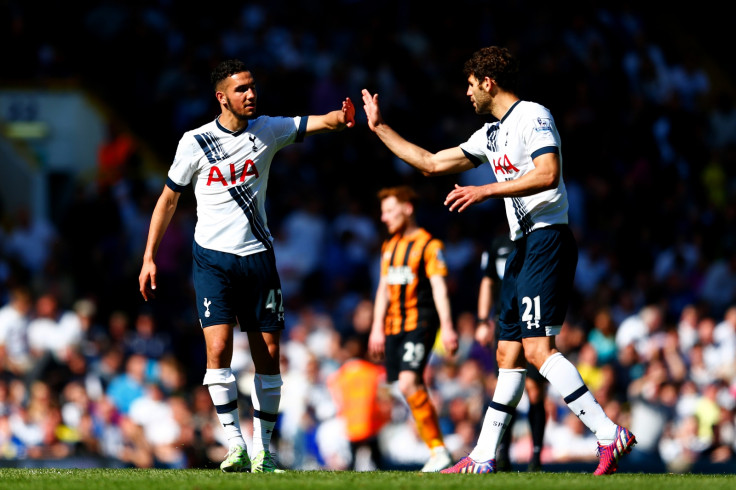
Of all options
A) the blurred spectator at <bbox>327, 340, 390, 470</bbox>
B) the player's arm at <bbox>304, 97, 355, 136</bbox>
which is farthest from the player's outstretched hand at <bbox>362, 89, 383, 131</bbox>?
the blurred spectator at <bbox>327, 340, 390, 470</bbox>

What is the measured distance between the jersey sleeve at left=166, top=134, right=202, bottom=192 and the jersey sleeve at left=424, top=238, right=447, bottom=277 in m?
2.59

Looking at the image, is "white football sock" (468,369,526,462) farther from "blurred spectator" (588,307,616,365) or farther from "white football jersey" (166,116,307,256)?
"blurred spectator" (588,307,616,365)

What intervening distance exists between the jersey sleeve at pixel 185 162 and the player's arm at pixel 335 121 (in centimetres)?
84

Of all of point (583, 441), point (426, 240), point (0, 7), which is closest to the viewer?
point (426, 240)

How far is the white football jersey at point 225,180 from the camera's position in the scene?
8.80 meters

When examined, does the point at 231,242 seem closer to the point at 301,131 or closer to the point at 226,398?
the point at 301,131

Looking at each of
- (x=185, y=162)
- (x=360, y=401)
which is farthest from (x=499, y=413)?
(x=360, y=401)

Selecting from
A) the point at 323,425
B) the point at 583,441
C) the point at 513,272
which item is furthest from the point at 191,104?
the point at 513,272

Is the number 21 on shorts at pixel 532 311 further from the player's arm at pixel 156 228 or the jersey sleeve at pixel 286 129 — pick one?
the player's arm at pixel 156 228

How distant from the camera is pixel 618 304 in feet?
57.1

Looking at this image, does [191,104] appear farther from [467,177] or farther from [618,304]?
[618,304]

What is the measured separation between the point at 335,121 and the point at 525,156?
145 centimetres

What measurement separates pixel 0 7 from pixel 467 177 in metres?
7.82

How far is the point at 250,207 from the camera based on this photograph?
8.87 meters
